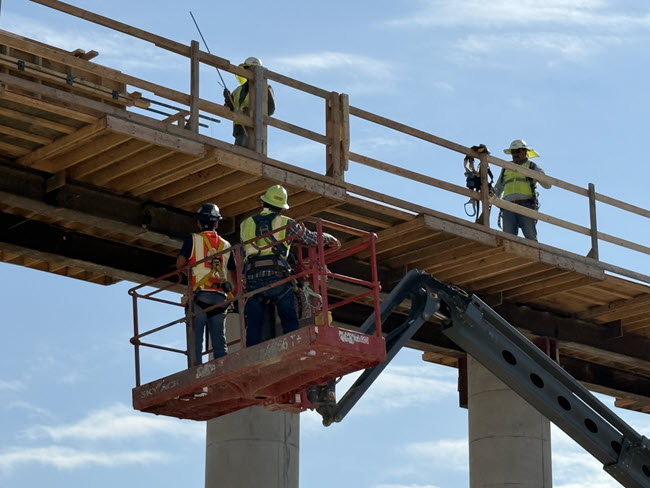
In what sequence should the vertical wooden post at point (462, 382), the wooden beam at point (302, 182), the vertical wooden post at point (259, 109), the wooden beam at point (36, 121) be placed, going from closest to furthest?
the wooden beam at point (36, 121) → the wooden beam at point (302, 182) → the vertical wooden post at point (259, 109) → the vertical wooden post at point (462, 382)

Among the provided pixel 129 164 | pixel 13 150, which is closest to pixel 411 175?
pixel 129 164

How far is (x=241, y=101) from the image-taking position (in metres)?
20.8

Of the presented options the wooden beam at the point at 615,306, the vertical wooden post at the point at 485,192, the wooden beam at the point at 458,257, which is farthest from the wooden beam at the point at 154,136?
the wooden beam at the point at 615,306

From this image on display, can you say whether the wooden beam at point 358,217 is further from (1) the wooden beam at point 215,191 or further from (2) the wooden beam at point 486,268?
(2) the wooden beam at point 486,268

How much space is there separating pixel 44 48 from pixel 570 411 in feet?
28.8

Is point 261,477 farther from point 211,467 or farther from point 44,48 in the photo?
point 44,48

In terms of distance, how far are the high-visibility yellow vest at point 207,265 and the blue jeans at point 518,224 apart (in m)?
8.54

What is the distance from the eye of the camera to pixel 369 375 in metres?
17.7

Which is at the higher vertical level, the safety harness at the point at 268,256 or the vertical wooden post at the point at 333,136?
the vertical wooden post at the point at 333,136

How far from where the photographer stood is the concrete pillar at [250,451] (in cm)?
2206

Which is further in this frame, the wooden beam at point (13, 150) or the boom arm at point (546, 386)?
the boom arm at point (546, 386)

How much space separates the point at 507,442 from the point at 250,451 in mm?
5337

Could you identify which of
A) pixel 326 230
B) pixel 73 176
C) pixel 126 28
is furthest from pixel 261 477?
pixel 126 28

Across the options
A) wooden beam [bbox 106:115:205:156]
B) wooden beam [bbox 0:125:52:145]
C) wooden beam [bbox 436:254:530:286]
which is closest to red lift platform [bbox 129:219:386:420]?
wooden beam [bbox 106:115:205:156]
